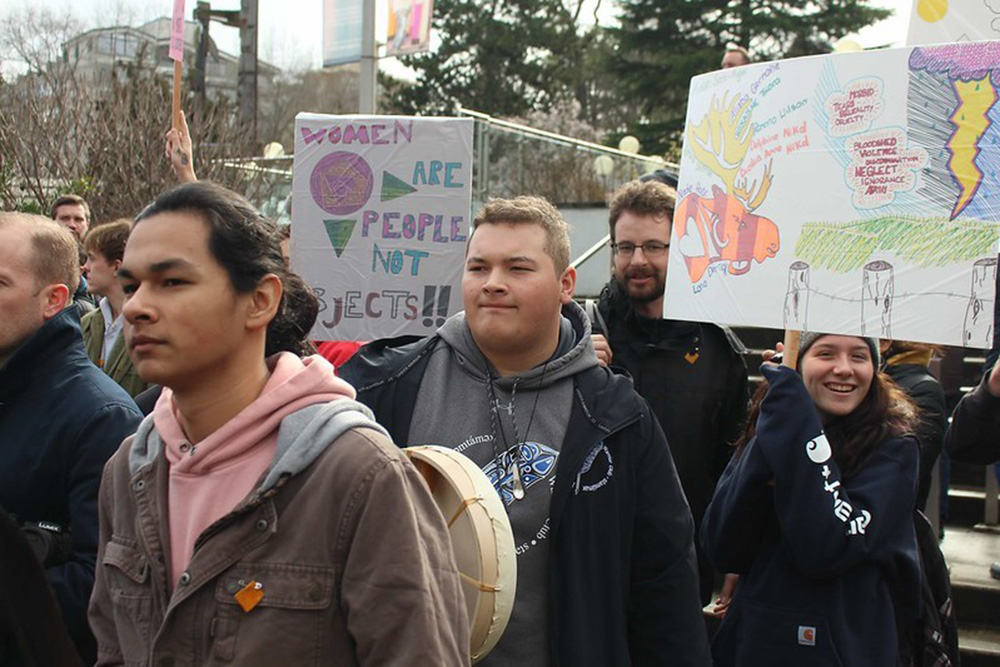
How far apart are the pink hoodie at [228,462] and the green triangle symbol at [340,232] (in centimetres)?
323

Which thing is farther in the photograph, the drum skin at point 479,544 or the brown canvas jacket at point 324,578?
the drum skin at point 479,544

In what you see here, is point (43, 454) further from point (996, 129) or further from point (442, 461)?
point (996, 129)

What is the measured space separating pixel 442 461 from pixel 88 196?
38.8 ft

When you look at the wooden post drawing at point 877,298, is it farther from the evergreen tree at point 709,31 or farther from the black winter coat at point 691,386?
the evergreen tree at point 709,31

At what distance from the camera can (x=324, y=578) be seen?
6.49ft

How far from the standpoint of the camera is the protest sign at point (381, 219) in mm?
5188

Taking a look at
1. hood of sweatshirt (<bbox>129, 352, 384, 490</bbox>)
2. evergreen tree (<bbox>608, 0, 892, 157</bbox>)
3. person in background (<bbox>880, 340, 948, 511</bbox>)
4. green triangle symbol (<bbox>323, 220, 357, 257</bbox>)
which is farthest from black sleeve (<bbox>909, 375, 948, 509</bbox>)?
evergreen tree (<bbox>608, 0, 892, 157</bbox>)

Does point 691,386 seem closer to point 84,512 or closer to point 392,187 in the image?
point 392,187

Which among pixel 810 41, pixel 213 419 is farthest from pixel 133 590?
pixel 810 41

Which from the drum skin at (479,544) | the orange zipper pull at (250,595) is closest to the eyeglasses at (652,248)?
the drum skin at (479,544)

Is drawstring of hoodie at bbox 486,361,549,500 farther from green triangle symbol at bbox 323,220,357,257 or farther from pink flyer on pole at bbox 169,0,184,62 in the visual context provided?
pink flyer on pole at bbox 169,0,184,62

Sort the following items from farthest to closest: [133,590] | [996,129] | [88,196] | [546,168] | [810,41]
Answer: [810,41] < [546,168] < [88,196] < [996,129] < [133,590]

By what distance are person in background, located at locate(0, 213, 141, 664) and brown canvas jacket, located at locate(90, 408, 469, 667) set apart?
1.04m

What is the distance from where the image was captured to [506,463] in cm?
300
